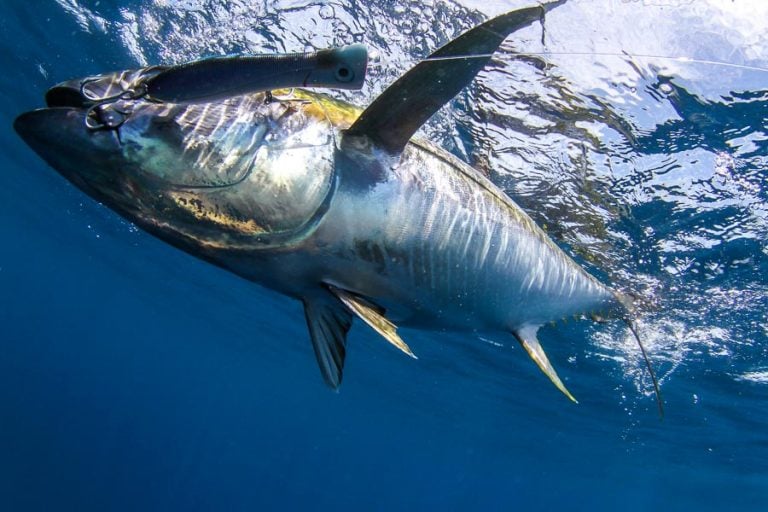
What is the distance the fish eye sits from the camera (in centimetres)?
167

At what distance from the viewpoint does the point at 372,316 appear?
2.42 metres

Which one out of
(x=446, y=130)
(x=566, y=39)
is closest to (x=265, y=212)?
(x=566, y=39)

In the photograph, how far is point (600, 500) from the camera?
7388 cm

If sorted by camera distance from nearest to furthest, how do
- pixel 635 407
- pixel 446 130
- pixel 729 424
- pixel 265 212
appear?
pixel 265 212
pixel 446 130
pixel 729 424
pixel 635 407

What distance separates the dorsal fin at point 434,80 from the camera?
2146 mm

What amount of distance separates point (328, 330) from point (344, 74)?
4.76 feet

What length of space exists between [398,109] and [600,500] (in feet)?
285

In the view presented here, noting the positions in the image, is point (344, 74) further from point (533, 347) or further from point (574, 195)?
point (574, 195)

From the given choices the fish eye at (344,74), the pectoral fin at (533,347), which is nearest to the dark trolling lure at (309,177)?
the fish eye at (344,74)

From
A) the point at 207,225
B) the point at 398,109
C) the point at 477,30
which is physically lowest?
the point at 207,225

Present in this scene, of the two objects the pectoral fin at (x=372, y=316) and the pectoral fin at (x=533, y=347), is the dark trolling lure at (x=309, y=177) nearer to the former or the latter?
the pectoral fin at (x=372, y=316)

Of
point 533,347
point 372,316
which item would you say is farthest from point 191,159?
point 533,347

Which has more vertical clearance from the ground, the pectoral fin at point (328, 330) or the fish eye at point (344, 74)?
the fish eye at point (344, 74)

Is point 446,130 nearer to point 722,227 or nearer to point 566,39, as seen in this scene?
point 566,39
